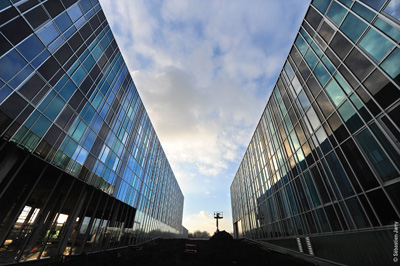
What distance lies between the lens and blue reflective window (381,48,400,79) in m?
9.16

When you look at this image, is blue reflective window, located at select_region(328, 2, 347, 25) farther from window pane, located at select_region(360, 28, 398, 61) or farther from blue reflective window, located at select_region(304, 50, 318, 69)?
window pane, located at select_region(360, 28, 398, 61)

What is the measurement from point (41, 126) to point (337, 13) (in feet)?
84.2

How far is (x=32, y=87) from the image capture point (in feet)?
40.7

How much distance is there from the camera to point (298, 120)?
61.9 feet

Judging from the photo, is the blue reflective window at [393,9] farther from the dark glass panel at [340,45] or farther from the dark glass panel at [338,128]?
the dark glass panel at [338,128]

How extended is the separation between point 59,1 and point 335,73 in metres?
24.8

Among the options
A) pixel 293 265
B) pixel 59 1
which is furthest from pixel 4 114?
pixel 293 265

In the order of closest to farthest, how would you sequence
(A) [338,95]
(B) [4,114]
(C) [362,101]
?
(B) [4,114]
(C) [362,101]
(A) [338,95]

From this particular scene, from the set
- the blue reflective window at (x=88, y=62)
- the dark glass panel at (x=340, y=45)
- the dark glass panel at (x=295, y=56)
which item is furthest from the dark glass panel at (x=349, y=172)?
the blue reflective window at (x=88, y=62)

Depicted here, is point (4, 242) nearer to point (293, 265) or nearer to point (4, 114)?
point (4, 114)

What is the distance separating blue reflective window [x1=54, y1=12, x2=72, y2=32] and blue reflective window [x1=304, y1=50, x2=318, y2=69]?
78.9 feet

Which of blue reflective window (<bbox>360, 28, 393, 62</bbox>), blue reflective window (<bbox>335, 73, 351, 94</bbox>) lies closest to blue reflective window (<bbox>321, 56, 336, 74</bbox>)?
blue reflective window (<bbox>335, 73, 351, 94</bbox>)

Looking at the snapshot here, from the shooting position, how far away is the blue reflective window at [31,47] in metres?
11.8

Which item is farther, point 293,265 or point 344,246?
point 293,265
